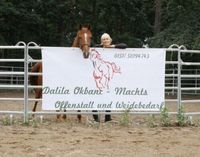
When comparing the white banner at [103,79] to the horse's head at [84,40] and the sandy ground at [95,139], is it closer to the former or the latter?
the horse's head at [84,40]

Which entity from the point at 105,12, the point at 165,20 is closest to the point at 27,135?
the point at 165,20

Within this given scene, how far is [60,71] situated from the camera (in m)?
10.4

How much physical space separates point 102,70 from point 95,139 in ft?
7.74

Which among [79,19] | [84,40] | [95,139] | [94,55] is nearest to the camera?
[95,139]

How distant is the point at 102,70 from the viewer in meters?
10.5

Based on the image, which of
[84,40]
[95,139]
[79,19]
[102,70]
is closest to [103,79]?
[102,70]

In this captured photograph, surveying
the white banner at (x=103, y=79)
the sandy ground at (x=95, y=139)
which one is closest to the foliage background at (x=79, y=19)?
the white banner at (x=103, y=79)

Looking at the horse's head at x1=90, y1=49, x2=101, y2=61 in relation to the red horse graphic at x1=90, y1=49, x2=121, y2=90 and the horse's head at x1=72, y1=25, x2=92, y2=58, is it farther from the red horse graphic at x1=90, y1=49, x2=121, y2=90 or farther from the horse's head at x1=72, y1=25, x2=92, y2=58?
the horse's head at x1=72, y1=25, x2=92, y2=58

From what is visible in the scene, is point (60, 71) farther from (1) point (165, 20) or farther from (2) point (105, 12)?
(2) point (105, 12)

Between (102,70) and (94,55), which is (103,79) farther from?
(94,55)

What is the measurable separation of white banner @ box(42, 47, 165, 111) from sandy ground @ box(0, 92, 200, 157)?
0.40 metres

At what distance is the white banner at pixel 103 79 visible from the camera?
10.4 m

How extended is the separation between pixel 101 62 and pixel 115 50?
384mm

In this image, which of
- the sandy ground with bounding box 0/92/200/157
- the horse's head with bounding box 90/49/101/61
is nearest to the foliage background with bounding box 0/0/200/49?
the horse's head with bounding box 90/49/101/61
